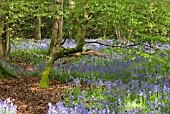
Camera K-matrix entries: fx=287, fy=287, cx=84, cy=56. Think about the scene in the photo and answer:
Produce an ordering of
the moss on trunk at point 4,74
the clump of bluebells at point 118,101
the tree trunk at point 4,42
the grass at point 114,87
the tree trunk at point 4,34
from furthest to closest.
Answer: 1. the tree trunk at point 4,42
2. the tree trunk at point 4,34
3. the moss on trunk at point 4,74
4. the grass at point 114,87
5. the clump of bluebells at point 118,101

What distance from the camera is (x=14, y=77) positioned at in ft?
28.4

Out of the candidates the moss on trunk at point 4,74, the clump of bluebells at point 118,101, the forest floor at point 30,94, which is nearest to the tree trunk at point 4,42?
the moss on trunk at point 4,74

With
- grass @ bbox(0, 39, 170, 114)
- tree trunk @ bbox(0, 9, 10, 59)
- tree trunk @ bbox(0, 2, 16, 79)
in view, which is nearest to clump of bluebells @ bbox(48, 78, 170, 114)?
grass @ bbox(0, 39, 170, 114)

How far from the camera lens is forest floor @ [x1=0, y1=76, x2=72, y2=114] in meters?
6.06

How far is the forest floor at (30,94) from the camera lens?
19.9 ft

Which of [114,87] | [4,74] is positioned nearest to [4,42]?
[4,74]

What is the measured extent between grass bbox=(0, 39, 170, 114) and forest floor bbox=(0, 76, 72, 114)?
1.11ft

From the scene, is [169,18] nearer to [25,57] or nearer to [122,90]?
[122,90]

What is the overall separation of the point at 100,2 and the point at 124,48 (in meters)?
1.47

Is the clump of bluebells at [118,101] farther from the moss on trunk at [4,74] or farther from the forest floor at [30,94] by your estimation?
the moss on trunk at [4,74]

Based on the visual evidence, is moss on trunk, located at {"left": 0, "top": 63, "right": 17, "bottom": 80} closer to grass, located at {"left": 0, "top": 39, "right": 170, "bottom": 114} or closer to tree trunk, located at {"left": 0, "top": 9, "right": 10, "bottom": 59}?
grass, located at {"left": 0, "top": 39, "right": 170, "bottom": 114}

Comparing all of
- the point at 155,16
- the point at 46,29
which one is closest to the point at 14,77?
the point at 155,16

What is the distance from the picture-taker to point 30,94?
7.00 metres

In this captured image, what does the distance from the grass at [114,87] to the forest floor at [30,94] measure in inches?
13.3
